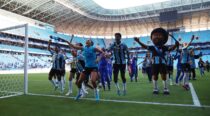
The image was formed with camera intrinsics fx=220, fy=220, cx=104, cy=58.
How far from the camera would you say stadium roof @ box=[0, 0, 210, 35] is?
47625 mm

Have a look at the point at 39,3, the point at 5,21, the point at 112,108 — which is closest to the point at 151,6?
the point at 39,3

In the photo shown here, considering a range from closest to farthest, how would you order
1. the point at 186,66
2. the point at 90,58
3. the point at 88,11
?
the point at 90,58, the point at 186,66, the point at 88,11

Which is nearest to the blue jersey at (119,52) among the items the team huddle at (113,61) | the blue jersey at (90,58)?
the team huddle at (113,61)

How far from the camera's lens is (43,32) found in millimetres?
56375

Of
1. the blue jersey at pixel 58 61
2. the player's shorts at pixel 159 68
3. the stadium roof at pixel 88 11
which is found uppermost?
the stadium roof at pixel 88 11

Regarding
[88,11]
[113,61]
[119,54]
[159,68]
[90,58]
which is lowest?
[159,68]

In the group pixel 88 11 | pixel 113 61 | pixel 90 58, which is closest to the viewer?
pixel 90 58

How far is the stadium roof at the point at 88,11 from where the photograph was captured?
47.6 meters

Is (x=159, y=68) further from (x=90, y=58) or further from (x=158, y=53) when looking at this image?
(x=90, y=58)

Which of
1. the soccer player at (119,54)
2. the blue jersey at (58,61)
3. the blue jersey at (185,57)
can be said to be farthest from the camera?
the blue jersey at (185,57)

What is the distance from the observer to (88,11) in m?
55.9

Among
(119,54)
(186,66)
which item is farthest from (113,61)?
(186,66)

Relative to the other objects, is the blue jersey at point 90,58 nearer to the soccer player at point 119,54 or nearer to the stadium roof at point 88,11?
the soccer player at point 119,54

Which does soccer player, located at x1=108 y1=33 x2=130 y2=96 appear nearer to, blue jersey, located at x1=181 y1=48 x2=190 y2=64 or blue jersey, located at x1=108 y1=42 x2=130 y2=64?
blue jersey, located at x1=108 y1=42 x2=130 y2=64
